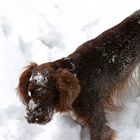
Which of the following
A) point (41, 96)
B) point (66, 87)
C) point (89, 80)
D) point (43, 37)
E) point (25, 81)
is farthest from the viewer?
point (43, 37)

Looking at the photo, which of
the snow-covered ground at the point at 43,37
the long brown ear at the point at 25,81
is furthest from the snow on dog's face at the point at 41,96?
the snow-covered ground at the point at 43,37

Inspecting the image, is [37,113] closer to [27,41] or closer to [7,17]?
[27,41]

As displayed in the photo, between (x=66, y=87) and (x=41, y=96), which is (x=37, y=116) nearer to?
(x=41, y=96)

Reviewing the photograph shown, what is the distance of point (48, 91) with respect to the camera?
4.45m

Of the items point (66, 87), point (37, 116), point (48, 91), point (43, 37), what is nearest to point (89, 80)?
point (66, 87)

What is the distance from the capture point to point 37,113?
4.44 m

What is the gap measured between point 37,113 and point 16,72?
1.75 meters

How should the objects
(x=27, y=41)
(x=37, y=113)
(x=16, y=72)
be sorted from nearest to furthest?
(x=37, y=113), (x=16, y=72), (x=27, y=41)

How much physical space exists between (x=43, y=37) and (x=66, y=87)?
2406 mm

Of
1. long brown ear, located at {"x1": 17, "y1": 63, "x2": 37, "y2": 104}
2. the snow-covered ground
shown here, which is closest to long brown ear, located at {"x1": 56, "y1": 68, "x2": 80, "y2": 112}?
long brown ear, located at {"x1": 17, "y1": 63, "x2": 37, "y2": 104}

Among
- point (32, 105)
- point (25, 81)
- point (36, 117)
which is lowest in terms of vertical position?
point (36, 117)

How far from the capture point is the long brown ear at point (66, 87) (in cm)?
451

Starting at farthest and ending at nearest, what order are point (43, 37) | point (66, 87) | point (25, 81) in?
1. point (43, 37)
2. point (25, 81)
3. point (66, 87)

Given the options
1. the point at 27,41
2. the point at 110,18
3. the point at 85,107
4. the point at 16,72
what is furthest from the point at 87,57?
the point at 110,18
